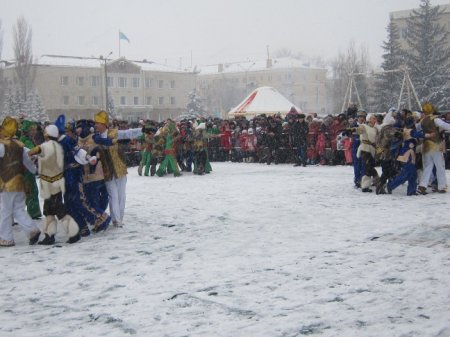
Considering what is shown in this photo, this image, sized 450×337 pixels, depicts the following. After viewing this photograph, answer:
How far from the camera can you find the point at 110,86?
7538cm

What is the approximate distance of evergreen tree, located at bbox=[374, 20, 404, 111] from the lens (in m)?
42.5

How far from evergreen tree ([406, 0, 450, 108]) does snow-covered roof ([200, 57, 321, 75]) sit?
5307 centimetres

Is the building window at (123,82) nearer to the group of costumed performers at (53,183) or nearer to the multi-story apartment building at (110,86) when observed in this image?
the multi-story apartment building at (110,86)

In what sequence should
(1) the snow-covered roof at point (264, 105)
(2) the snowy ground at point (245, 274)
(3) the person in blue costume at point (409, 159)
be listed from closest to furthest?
(2) the snowy ground at point (245, 274) → (3) the person in blue costume at point (409, 159) → (1) the snow-covered roof at point (264, 105)

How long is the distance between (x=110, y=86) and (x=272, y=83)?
1257 inches

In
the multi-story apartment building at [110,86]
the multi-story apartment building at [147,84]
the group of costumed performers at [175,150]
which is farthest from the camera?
the multi-story apartment building at [147,84]

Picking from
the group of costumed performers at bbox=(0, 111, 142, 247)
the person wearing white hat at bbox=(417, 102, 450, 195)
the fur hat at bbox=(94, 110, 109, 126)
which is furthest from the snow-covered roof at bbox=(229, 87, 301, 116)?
the group of costumed performers at bbox=(0, 111, 142, 247)

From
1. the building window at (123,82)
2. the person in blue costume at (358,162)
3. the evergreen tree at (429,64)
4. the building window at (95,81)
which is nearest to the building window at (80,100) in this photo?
the building window at (95,81)

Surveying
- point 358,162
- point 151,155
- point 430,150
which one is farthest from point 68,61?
point 430,150

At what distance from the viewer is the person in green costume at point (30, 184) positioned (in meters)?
9.15

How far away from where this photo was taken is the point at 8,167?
7.96 m

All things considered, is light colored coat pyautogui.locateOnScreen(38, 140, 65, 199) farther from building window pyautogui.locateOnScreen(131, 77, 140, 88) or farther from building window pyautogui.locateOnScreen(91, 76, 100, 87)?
building window pyautogui.locateOnScreen(131, 77, 140, 88)

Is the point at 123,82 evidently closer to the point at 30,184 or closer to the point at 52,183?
the point at 30,184

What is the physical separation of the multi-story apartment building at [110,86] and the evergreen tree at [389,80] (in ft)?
116
